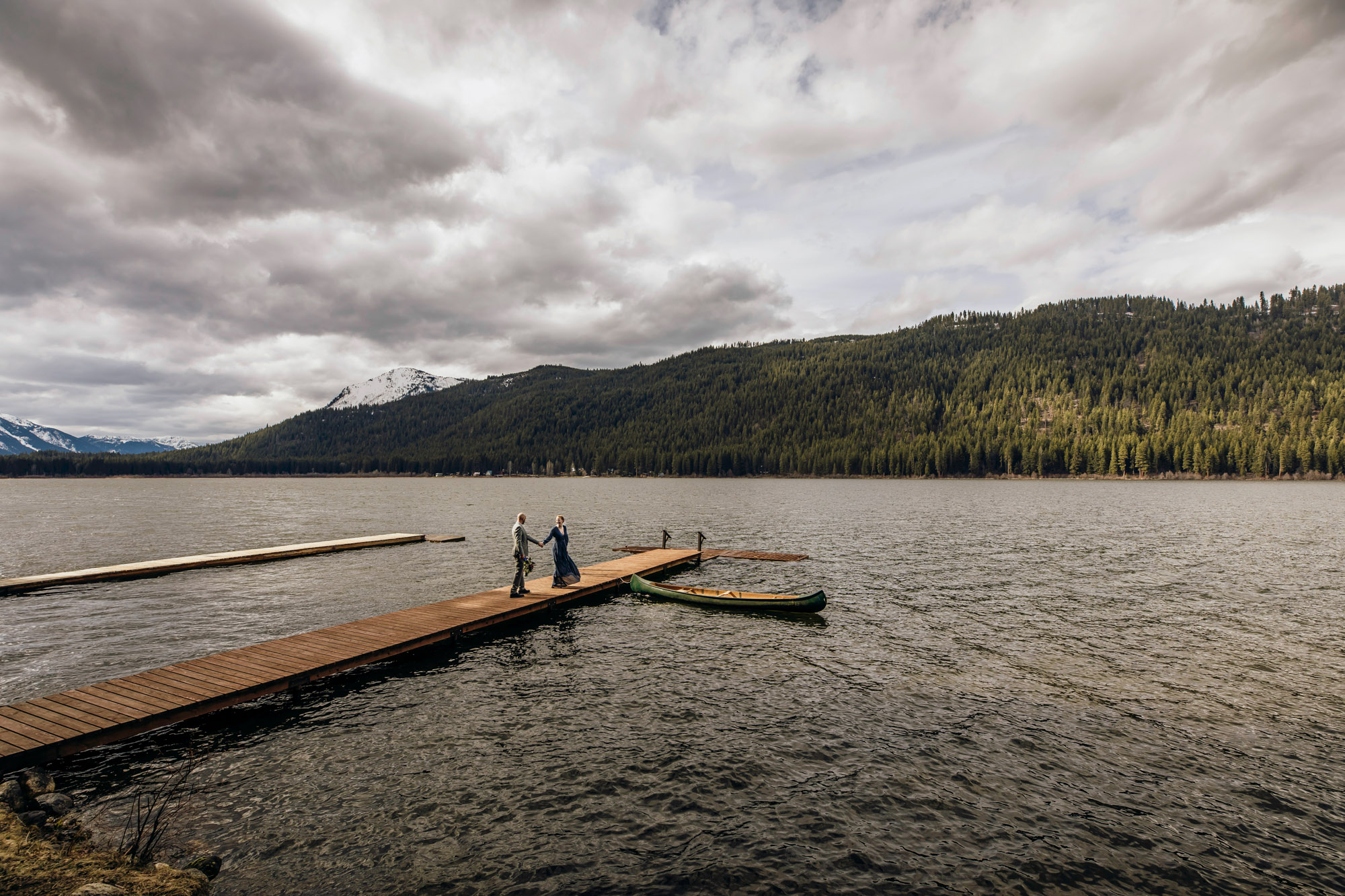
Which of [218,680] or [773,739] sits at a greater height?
[218,680]

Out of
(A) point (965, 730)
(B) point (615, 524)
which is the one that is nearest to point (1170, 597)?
(A) point (965, 730)

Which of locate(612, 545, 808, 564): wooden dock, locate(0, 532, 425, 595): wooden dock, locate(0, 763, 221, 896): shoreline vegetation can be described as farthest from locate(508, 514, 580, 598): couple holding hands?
locate(0, 532, 425, 595): wooden dock

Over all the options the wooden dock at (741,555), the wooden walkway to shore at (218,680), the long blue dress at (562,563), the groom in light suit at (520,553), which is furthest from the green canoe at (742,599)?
the wooden dock at (741,555)

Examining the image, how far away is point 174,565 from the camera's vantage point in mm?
38688

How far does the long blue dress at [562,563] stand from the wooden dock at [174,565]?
81.4ft

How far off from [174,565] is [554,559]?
26.8m

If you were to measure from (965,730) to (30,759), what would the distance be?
67.8 feet

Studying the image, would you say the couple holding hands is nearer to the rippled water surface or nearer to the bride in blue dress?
the bride in blue dress

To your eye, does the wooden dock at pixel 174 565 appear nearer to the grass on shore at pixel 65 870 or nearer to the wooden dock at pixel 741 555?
the wooden dock at pixel 741 555

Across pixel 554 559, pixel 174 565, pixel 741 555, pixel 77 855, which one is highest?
pixel 554 559

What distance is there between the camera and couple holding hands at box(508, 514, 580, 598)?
2738 cm

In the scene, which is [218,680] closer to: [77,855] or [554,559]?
[77,855]

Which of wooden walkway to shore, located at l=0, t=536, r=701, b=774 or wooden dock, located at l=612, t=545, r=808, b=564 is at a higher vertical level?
wooden walkway to shore, located at l=0, t=536, r=701, b=774

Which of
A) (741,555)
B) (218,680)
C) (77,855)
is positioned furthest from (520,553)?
(741,555)
